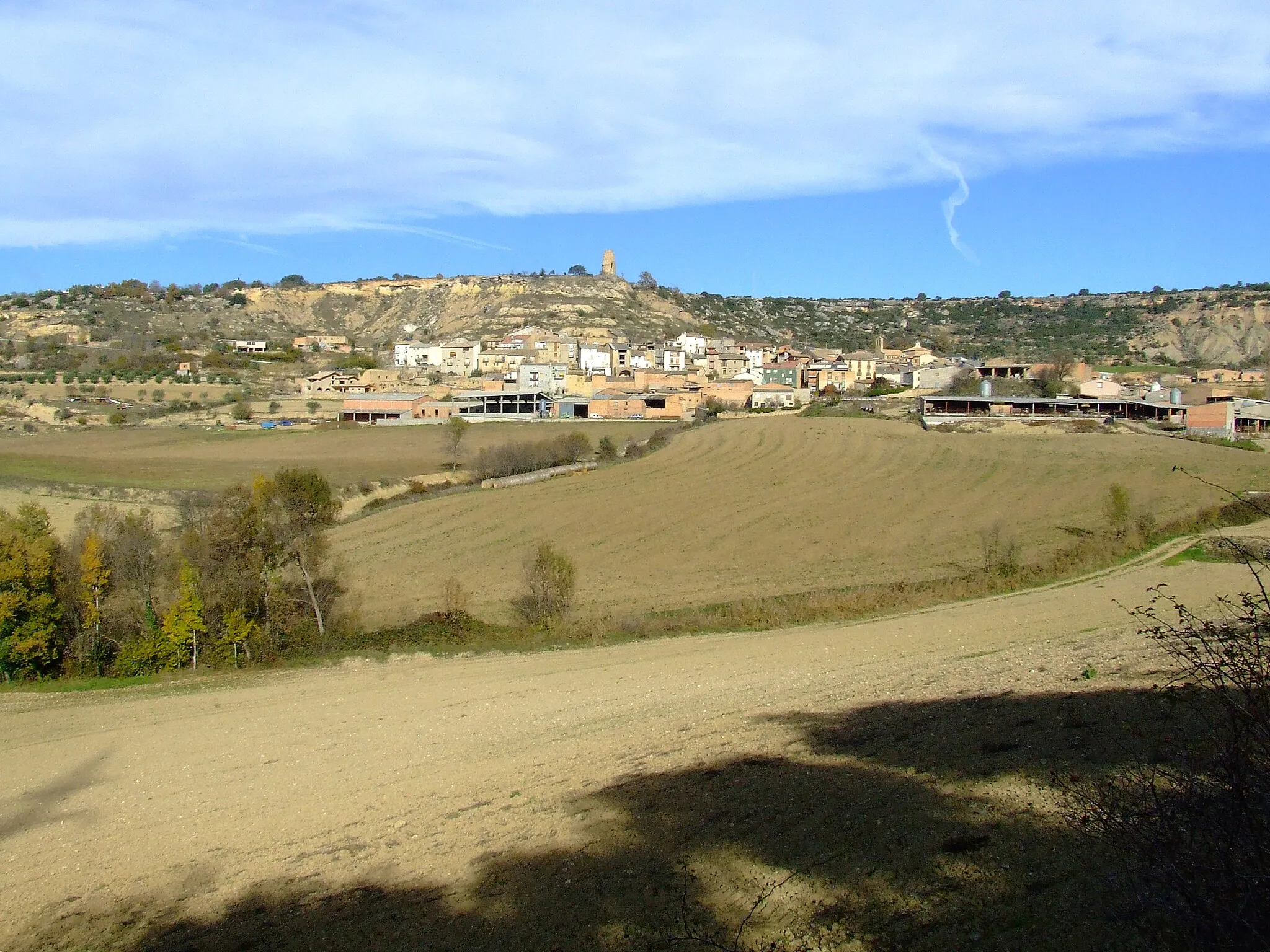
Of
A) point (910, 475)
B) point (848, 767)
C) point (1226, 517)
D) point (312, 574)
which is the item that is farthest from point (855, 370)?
point (848, 767)

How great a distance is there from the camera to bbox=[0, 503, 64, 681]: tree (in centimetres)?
2195

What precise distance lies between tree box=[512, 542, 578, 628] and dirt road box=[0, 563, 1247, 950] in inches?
191

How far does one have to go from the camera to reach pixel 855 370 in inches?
3720

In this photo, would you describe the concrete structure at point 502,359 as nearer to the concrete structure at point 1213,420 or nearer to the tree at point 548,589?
the concrete structure at point 1213,420

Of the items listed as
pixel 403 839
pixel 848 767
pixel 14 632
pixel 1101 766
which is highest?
pixel 1101 766

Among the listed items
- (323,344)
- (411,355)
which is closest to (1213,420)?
(411,355)

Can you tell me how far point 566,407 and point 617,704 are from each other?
6860cm

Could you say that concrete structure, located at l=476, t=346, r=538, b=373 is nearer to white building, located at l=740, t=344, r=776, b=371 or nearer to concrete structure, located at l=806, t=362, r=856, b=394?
white building, located at l=740, t=344, r=776, b=371

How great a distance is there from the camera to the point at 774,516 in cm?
3775

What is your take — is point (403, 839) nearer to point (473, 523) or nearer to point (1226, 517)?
point (473, 523)

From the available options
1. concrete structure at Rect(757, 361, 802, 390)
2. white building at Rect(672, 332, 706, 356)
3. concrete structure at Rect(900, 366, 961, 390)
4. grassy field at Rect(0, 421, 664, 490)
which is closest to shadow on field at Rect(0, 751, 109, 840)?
grassy field at Rect(0, 421, 664, 490)

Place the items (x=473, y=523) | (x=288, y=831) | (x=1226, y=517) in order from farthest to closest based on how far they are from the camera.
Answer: (x=473, y=523), (x=1226, y=517), (x=288, y=831)

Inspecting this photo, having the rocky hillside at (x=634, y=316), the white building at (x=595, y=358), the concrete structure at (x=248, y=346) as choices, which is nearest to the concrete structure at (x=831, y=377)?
the white building at (x=595, y=358)

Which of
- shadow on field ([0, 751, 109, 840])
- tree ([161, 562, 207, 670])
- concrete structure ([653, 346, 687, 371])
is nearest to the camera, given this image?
shadow on field ([0, 751, 109, 840])
